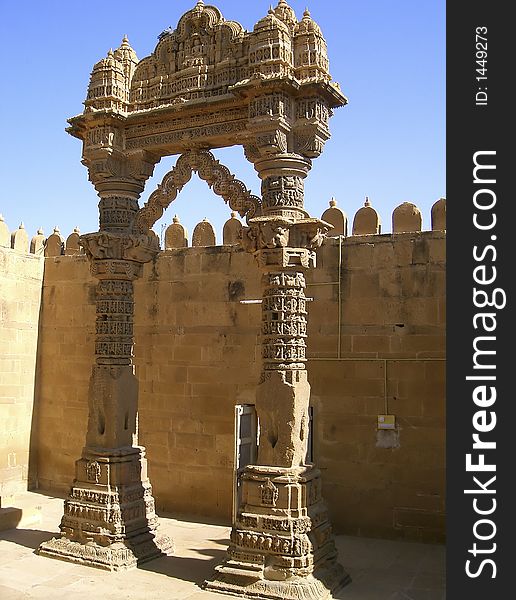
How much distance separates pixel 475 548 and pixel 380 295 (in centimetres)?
509

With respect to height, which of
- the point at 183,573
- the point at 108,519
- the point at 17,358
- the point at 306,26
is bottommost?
the point at 183,573

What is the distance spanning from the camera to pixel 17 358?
472 inches

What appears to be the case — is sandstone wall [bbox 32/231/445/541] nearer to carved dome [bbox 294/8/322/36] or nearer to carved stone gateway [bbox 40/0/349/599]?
carved stone gateway [bbox 40/0/349/599]

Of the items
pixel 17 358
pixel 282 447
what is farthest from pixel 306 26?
pixel 17 358

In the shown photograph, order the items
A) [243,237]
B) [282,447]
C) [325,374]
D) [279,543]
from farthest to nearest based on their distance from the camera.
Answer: [325,374]
[243,237]
[282,447]
[279,543]

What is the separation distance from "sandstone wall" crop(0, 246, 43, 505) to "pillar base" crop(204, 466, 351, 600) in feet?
19.6

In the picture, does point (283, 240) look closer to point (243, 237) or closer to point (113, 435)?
point (243, 237)

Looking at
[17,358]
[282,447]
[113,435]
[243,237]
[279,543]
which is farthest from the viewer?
[17,358]

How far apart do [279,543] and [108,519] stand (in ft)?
7.48

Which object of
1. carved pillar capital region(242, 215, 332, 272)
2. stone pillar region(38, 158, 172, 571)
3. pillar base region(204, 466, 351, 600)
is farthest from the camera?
stone pillar region(38, 158, 172, 571)

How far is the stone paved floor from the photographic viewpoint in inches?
279

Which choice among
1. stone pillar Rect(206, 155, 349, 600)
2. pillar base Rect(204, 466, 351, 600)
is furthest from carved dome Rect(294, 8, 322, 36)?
pillar base Rect(204, 466, 351, 600)

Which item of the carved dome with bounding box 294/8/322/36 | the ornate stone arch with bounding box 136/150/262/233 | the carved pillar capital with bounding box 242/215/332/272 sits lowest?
the carved pillar capital with bounding box 242/215/332/272

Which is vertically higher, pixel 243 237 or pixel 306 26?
pixel 306 26
